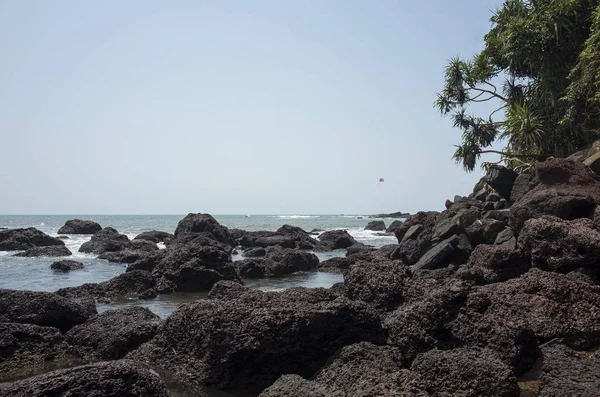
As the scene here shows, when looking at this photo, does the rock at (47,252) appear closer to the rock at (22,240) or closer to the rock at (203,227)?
the rock at (22,240)

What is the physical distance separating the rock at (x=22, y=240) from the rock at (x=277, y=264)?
1657 cm

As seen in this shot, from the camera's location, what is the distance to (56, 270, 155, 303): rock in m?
11.1

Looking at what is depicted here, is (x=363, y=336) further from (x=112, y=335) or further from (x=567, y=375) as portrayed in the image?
(x=112, y=335)

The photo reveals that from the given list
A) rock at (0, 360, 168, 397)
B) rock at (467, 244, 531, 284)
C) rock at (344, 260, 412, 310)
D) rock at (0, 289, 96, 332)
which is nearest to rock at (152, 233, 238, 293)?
rock at (0, 289, 96, 332)

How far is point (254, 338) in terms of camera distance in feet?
17.4

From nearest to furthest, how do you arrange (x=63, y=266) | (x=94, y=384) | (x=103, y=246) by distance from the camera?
(x=94, y=384)
(x=63, y=266)
(x=103, y=246)

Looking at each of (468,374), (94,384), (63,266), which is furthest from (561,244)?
(63,266)

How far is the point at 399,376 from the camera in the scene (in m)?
4.06

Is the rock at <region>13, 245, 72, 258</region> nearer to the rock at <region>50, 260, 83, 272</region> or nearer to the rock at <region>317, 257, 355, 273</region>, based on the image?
the rock at <region>50, 260, 83, 272</region>

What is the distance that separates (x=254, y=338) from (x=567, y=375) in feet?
10.4

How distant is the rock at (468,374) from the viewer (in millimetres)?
4117

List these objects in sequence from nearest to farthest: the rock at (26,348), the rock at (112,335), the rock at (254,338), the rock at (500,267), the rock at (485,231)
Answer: the rock at (254,338) < the rock at (26,348) < the rock at (112,335) < the rock at (500,267) < the rock at (485,231)

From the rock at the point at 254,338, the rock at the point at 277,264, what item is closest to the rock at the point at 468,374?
the rock at the point at 254,338

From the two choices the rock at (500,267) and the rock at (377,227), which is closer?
the rock at (500,267)
